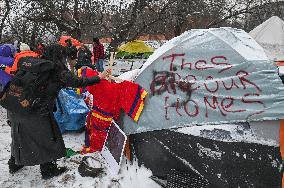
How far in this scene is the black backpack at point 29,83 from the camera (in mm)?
3680

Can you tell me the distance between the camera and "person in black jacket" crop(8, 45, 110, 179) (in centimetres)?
385

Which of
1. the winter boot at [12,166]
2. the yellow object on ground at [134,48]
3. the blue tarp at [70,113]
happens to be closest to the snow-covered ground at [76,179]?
the winter boot at [12,166]

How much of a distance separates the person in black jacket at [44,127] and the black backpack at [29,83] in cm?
7

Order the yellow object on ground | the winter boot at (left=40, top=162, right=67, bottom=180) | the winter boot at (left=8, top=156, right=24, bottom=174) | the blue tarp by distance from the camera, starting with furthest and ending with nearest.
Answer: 1. the yellow object on ground
2. the blue tarp
3. the winter boot at (left=8, top=156, right=24, bottom=174)
4. the winter boot at (left=40, top=162, right=67, bottom=180)

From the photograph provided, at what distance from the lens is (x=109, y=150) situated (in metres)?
4.45

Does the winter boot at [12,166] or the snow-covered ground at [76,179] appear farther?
the winter boot at [12,166]

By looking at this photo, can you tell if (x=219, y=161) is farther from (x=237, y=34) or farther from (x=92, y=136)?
(x=92, y=136)

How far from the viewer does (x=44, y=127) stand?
3957 mm

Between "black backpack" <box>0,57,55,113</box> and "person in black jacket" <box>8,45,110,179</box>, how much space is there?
2.6 inches

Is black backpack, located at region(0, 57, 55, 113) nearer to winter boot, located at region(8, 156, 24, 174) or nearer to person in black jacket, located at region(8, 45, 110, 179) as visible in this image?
person in black jacket, located at region(8, 45, 110, 179)

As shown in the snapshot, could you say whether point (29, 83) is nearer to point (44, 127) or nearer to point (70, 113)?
point (44, 127)

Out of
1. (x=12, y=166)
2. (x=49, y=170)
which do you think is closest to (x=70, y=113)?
(x=12, y=166)

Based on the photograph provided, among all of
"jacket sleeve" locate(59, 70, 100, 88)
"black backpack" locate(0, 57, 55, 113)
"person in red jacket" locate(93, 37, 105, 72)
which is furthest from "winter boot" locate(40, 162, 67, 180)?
"person in red jacket" locate(93, 37, 105, 72)

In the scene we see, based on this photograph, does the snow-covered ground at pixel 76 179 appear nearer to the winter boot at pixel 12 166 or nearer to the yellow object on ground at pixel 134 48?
the winter boot at pixel 12 166
